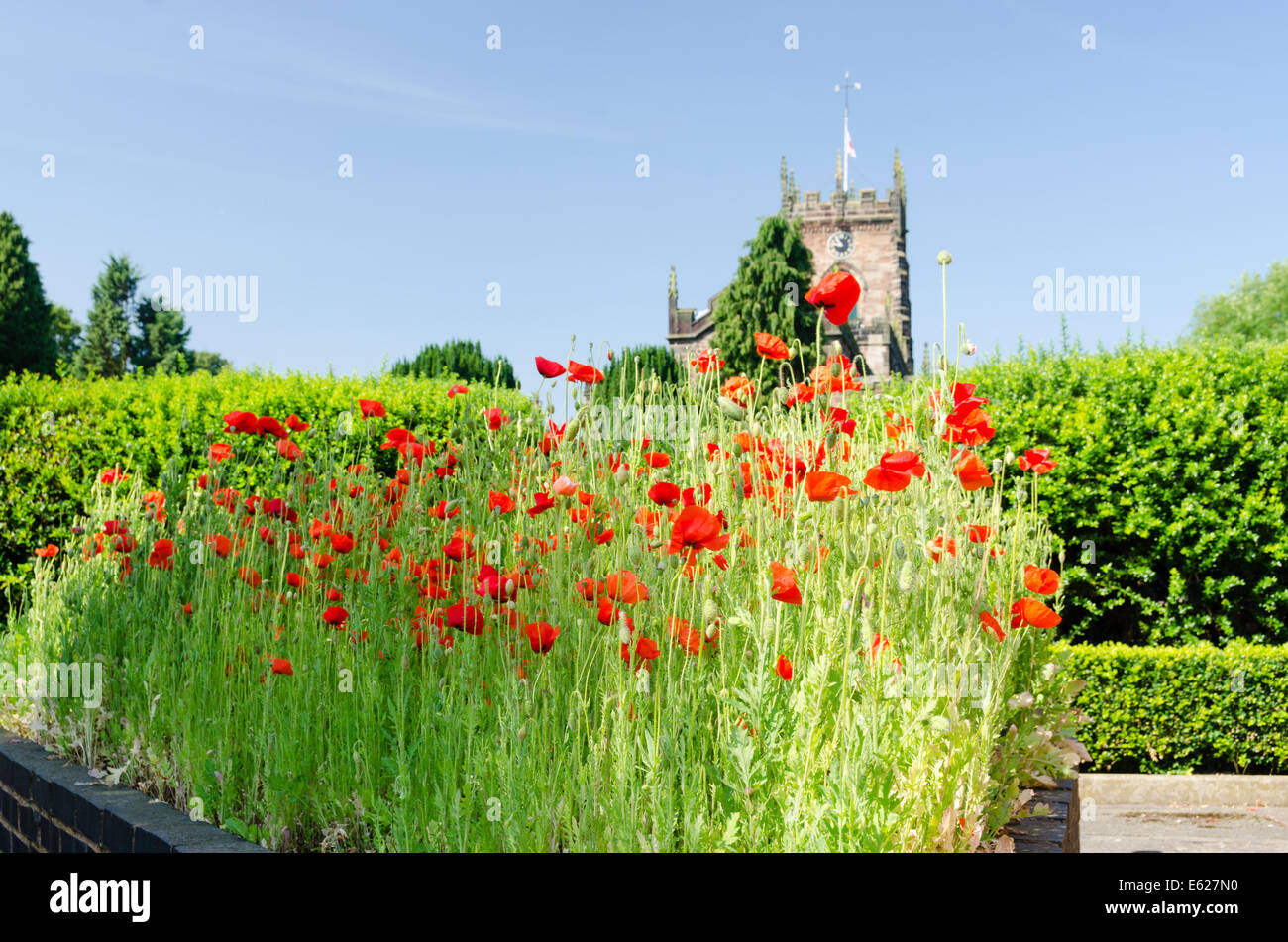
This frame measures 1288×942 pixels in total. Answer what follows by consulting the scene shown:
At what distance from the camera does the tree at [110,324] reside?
49.3m

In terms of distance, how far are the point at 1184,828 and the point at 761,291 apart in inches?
918

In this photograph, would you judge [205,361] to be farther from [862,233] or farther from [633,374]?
[633,374]

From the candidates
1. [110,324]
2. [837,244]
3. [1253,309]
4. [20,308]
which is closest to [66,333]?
[110,324]

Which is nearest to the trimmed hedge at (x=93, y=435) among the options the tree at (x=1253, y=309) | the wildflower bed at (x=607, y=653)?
the wildflower bed at (x=607, y=653)

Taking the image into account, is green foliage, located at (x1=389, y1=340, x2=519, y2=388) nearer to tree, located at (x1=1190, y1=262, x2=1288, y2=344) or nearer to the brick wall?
the brick wall

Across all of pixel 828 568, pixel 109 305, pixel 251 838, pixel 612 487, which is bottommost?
pixel 251 838

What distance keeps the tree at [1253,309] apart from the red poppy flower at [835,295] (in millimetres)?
44112

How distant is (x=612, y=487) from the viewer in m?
4.69

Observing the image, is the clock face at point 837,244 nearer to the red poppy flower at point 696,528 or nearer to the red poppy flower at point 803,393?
the red poppy flower at point 803,393

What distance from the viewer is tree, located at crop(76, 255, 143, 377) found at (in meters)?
49.3

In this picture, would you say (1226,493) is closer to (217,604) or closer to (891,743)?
(891,743)

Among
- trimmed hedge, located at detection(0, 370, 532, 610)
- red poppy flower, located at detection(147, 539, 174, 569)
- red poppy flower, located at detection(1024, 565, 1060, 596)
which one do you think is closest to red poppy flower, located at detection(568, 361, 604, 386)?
red poppy flower, located at detection(1024, 565, 1060, 596)
